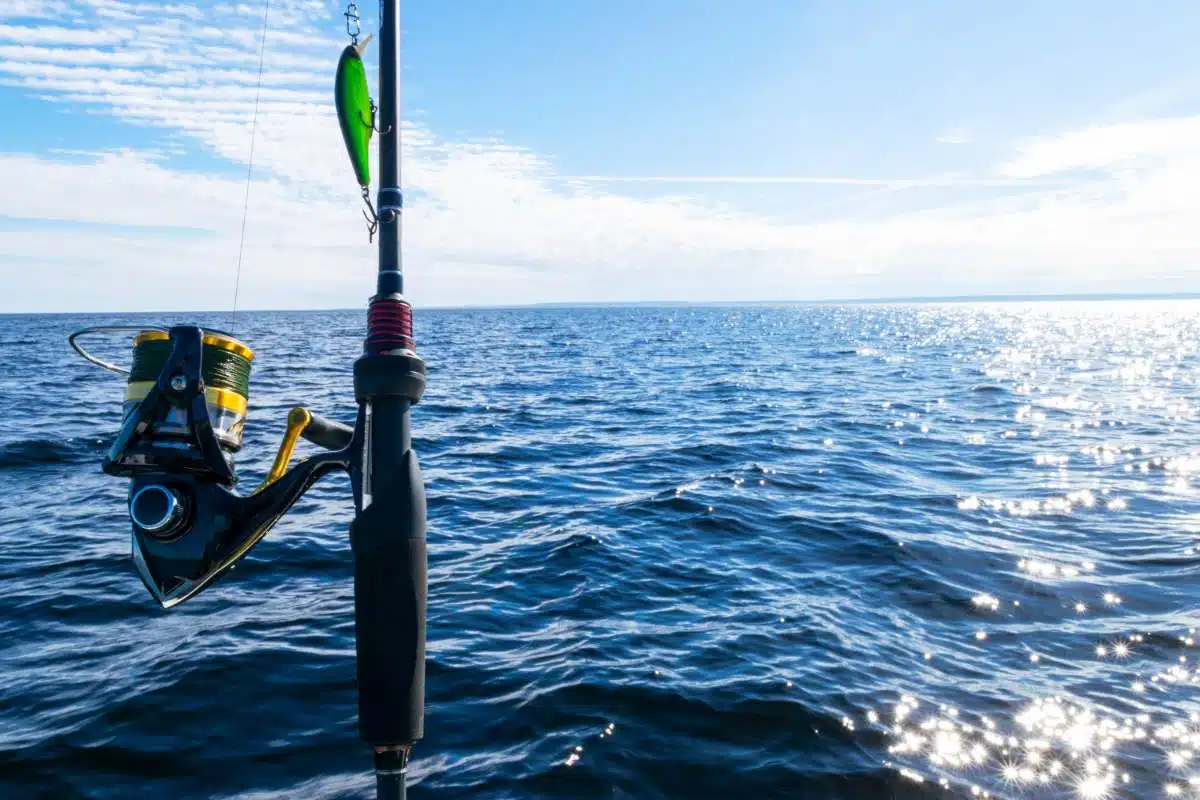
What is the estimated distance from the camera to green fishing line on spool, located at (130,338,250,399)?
10.5 ft

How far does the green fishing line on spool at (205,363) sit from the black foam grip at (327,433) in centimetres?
46

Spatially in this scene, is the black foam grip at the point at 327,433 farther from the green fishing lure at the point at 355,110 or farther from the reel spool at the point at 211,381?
the green fishing lure at the point at 355,110

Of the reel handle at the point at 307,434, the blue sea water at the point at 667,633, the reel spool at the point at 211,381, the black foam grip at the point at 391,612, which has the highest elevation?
the reel spool at the point at 211,381

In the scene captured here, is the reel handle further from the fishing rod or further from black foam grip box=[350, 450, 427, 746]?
black foam grip box=[350, 450, 427, 746]

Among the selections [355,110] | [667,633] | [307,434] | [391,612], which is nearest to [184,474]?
[307,434]

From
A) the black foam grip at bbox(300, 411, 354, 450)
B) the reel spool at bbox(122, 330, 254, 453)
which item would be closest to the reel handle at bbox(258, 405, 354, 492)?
the black foam grip at bbox(300, 411, 354, 450)

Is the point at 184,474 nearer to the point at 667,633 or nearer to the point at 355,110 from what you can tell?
the point at 355,110

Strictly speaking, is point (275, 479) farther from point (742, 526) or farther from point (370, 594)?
point (742, 526)

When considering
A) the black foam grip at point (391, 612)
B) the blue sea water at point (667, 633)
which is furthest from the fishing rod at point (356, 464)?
the blue sea water at point (667, 633)

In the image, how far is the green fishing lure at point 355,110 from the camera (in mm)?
2682

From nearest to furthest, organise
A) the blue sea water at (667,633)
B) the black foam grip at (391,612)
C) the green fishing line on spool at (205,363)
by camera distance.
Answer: the black foam grip at (391,612), the green fishing line on spool at (205,363), the blue sea water at (667,633)

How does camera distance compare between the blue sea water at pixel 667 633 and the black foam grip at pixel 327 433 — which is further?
the blue sea water at pixel 667 633

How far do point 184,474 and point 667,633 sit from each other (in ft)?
13.9

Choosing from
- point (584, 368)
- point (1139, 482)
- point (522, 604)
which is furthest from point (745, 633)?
point (584, 368)
